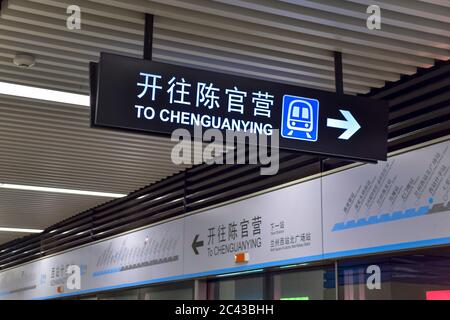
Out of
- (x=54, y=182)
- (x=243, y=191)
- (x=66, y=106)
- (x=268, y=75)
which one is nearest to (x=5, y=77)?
(x=66, y=106)

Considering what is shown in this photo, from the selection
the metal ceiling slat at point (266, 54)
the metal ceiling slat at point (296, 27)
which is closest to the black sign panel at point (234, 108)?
the metal ceiling slat at point (296, 27)

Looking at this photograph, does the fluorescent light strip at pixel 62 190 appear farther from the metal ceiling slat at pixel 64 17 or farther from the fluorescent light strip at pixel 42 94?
the metal ceiling slat at pixel 64 17

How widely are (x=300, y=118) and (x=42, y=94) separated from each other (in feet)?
8.93

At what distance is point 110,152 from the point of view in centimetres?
777

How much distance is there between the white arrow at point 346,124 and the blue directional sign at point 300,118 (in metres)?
0.12

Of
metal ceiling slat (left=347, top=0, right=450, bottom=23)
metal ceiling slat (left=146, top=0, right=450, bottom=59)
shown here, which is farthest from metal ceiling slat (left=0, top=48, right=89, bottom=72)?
metal ceiling slat (left=347, top=0, right=450, bottom=23)

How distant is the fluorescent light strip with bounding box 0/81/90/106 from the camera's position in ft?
18.4

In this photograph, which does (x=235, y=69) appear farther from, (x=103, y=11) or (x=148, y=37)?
(x=103, y=11)

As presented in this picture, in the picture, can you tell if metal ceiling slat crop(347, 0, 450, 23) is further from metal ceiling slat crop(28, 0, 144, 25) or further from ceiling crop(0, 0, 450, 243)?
metal ceiling slat crop(28, 0, 144, 25)

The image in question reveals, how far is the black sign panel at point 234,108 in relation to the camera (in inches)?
148

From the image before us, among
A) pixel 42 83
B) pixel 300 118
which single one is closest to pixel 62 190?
pixel 42 83

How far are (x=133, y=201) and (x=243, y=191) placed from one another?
9.82 feet

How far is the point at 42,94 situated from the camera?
577 cm
